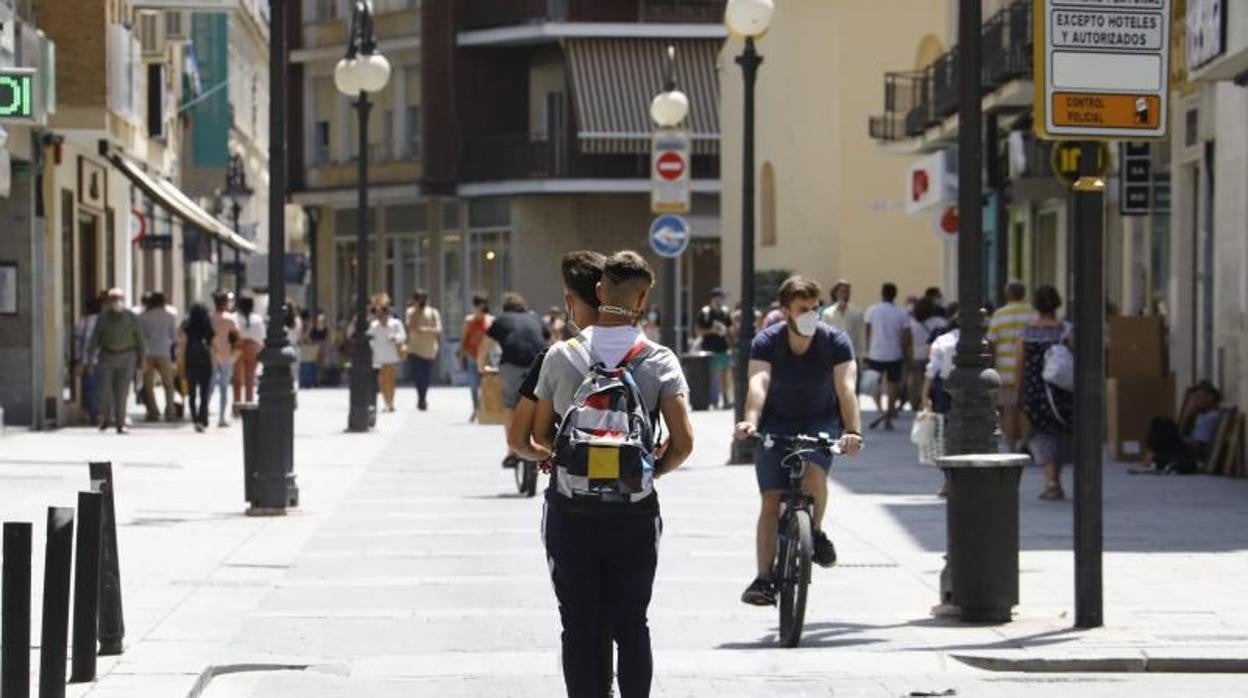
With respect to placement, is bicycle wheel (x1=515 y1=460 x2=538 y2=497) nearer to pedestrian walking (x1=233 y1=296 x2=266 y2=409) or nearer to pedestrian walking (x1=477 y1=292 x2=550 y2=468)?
pedestrian walking (x1=477 y1=292 x2=550 y2=468)

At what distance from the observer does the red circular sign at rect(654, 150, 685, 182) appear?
114 ft

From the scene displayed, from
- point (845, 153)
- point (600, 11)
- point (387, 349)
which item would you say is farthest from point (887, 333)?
point (600, 11)

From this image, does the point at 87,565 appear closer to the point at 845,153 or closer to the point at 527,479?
the point at 527,479

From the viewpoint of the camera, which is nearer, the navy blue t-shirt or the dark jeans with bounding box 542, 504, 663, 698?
the dark jeans with bounding box 542, 504, 663, 698

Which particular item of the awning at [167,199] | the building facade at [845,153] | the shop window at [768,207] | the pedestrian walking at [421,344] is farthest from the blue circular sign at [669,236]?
the shop window at [768,207]

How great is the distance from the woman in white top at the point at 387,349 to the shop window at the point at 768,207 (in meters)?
13.8

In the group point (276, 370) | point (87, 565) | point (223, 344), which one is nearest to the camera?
point (87, 565)

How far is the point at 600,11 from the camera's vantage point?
193 feet

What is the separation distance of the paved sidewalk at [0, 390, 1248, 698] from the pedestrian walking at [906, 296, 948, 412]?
25.1 ft

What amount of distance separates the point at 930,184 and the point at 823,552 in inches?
1133

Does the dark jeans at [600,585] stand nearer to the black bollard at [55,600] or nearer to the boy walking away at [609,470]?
the boy walking away at [609,470]

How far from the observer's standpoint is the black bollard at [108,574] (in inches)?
429

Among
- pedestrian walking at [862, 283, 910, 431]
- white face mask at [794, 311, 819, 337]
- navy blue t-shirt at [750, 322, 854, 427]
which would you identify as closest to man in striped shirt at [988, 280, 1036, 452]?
pedestrian walking at [862, 283, 910, 431]

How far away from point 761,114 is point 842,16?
3.97 meters
